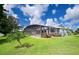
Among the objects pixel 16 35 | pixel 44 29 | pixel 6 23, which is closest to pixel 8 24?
pixel 6 23

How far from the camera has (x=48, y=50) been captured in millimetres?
2084

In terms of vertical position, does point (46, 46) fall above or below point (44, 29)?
below

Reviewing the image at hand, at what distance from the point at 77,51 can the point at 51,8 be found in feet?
1.60

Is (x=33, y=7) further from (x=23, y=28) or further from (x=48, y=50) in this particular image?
(x=48, y=50)

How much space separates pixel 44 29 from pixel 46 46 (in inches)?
6.8

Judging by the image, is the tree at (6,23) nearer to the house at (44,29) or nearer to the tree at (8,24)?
the tree at (8,24)

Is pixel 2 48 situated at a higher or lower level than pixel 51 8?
lower

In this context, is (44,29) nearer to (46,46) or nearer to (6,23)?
(46,46)

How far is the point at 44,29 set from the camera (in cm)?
214

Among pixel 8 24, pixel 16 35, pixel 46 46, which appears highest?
pixel 8 24

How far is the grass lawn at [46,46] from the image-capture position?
2.08 metres

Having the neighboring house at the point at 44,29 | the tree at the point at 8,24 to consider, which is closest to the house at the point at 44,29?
the neighboring house at the point at 44,29

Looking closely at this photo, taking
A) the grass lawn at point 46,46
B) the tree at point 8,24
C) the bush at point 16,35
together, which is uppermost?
the tree at point 8,24
